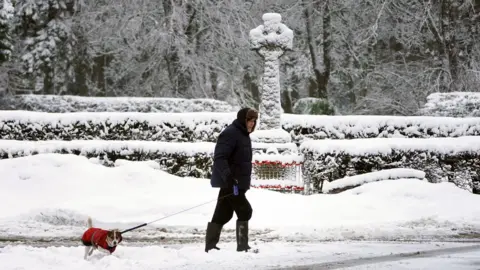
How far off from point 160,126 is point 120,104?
7.06 metres

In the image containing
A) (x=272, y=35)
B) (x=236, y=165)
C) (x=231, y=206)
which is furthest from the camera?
(x=272, y=35)

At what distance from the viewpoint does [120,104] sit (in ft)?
82.1

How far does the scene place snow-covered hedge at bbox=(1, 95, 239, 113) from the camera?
24734 mm

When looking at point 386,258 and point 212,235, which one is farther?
point 212,235

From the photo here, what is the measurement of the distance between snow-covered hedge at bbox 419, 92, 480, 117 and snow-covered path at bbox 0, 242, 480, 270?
42.1ft

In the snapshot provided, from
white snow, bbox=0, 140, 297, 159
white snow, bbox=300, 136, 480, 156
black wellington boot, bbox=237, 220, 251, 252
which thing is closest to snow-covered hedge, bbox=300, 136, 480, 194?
white snow, bbox=300, 136, 480, 156

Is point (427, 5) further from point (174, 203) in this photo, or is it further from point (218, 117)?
point (174, 203)

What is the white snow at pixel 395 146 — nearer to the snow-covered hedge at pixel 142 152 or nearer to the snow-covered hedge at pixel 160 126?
the snow-covered hedge at pixel 142 152

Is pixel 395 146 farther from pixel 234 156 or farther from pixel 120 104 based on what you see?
pixel 120 104

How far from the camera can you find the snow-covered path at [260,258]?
297 inches

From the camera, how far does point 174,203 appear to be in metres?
12.8

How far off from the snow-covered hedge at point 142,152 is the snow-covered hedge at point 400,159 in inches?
103

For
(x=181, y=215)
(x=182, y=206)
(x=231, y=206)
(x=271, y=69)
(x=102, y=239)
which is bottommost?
(x=181, y=215)

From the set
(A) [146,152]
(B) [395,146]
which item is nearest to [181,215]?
(A) [146,152]
